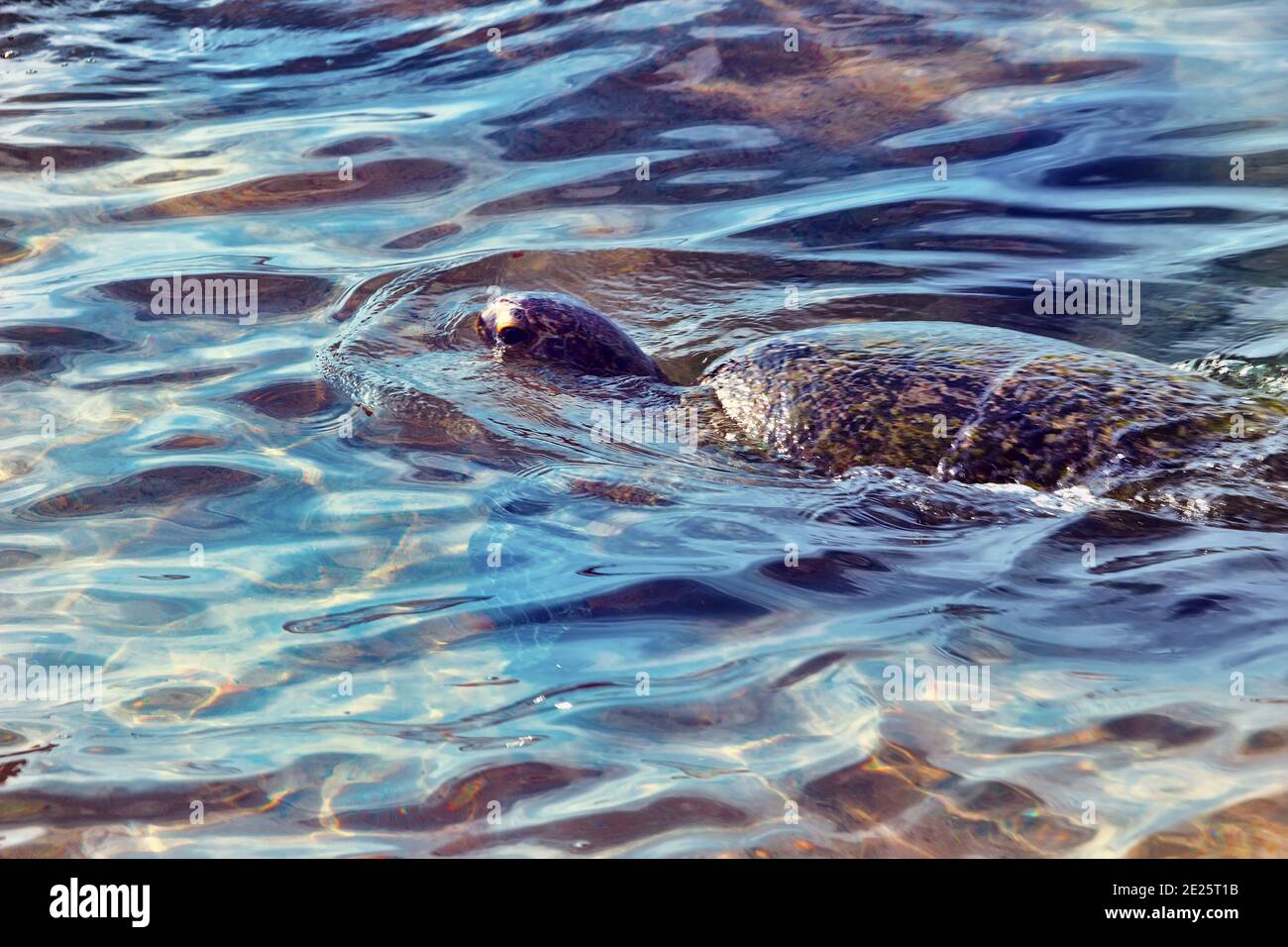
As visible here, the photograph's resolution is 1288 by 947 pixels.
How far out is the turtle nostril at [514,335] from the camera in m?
6.29

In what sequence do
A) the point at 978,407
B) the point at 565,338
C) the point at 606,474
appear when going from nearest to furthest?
the point at 606,474, the point at 978,407, the point at 565,338

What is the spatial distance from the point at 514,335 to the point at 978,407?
2.26m

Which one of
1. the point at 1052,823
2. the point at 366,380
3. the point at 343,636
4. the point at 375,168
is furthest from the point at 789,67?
the point at 1052,823

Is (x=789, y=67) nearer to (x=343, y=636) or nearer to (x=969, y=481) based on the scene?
(x=969, y=481)

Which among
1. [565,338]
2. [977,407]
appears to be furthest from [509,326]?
[977,407]

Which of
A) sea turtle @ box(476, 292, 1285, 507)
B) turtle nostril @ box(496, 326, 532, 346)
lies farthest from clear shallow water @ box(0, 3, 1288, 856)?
turtle nostril @ box(496, 326, 532, 346)

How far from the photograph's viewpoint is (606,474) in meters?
5.09

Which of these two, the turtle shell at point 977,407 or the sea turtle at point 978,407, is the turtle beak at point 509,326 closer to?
the sea turtle at point 978,407

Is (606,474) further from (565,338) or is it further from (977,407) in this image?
(977,407)

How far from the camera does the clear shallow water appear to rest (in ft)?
10.4

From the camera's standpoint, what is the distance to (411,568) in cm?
426

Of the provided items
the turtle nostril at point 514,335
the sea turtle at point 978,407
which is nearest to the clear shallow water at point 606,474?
the sea turtle at point 978,407

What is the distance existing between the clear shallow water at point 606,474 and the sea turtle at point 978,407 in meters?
0.22

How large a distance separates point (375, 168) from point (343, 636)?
5.56 meters
